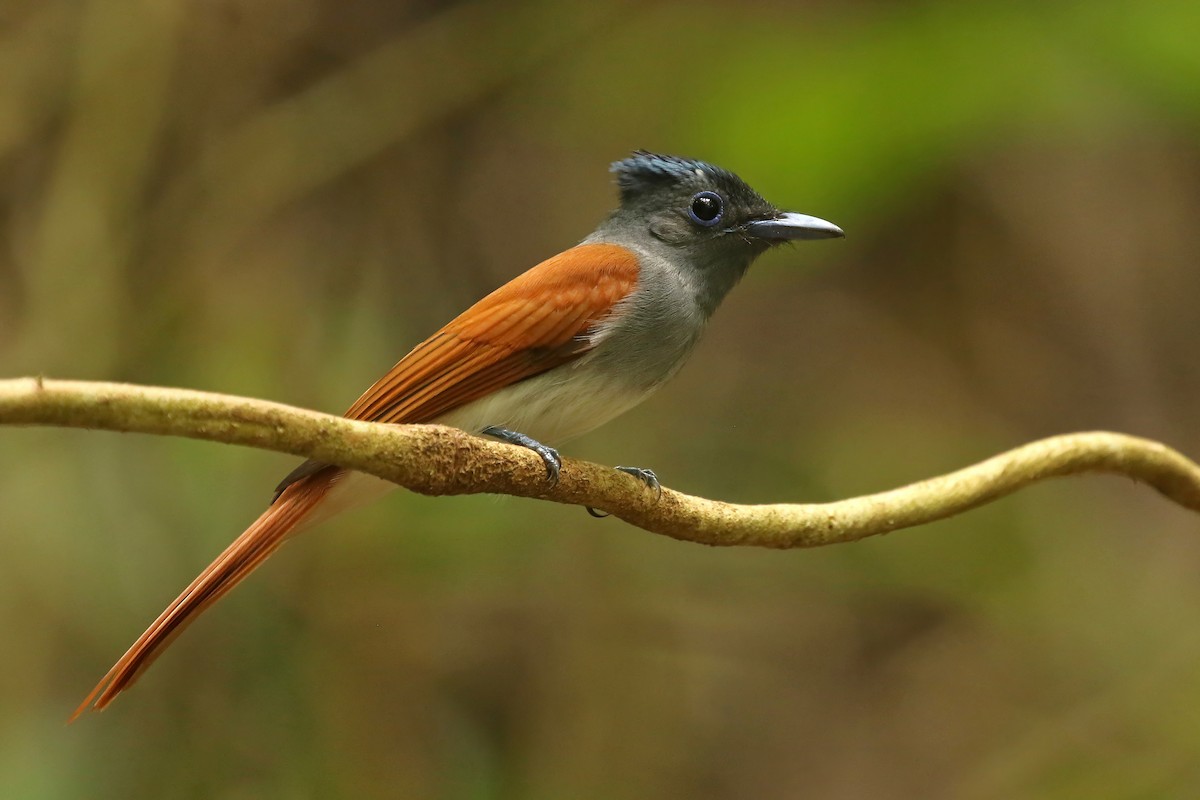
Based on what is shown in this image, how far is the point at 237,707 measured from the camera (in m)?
3.28

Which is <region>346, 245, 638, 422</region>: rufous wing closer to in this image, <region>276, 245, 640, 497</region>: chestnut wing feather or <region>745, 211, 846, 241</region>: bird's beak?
<region>276, 245, 640, 497</region>: chestnut wing feather

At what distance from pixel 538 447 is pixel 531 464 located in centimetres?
34

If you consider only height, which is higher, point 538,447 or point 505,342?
point 505,342

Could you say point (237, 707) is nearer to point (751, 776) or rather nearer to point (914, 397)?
point (751, 776)

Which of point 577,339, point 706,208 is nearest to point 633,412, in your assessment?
point 706,208

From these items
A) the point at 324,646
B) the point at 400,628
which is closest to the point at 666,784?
the point at 400,628

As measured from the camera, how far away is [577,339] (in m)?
2.41

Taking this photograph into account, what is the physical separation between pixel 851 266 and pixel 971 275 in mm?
508

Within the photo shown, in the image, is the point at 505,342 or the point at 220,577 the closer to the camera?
the point at 220,577

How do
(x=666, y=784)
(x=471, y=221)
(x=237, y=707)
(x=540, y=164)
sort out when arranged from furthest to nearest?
(x=540, y=164) → (x=471, y=221) → (x=666, y=784) → (x=237, y=707)

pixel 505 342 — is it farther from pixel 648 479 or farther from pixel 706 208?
pixel 706 208

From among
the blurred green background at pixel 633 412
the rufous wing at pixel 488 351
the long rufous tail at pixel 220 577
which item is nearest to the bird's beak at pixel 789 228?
the rufous wing at pixel 488 351

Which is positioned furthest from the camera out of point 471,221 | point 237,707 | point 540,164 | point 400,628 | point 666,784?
point 540,164

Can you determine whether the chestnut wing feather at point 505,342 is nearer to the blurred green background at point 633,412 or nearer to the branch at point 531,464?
the branch at point 531,464
